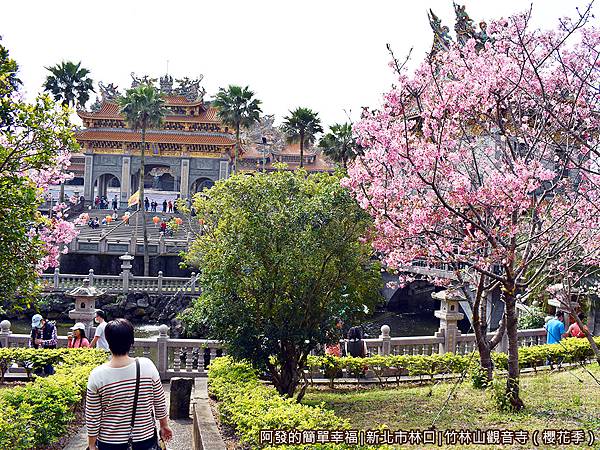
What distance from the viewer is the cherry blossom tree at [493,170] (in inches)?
357

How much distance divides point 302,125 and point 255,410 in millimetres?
38620

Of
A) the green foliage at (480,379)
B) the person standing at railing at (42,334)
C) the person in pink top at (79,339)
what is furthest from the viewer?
the person standing at railing at (42,334)

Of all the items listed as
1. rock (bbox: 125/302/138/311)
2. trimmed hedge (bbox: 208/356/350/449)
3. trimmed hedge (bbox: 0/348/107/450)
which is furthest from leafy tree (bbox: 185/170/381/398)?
rock (bbox: 125/302/138/311)

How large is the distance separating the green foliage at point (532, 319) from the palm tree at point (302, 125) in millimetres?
25715

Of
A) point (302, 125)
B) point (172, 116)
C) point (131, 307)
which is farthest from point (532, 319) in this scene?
point (172, 116)

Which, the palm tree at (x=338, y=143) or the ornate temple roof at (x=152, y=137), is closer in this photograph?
the palm tree at (x=338, y=143)

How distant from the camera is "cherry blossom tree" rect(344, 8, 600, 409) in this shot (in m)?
9.07

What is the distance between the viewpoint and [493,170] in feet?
32.7

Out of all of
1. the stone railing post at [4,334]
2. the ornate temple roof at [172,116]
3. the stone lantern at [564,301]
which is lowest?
the stone railing post at [4,334]

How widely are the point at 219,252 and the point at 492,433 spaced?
4948 mm

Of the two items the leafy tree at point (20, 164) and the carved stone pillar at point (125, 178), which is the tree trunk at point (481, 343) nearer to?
the leafy tree at point (20, 164)

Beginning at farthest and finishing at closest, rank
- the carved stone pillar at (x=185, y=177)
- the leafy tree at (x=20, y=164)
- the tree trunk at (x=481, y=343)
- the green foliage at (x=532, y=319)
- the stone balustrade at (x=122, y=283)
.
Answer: the carved stone pillar at (x=185, y=177), the stone balustrade at (x=122, y=283), the green foliage at (x=532, y=319), the tree trunk at (x=481, y=343), the leafy tree at (x=20, y=164)

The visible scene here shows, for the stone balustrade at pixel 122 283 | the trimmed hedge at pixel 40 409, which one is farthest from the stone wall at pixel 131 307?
the trimmed hedge at pixel 40 409

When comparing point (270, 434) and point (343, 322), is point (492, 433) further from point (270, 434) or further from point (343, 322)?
point (343, 322)
